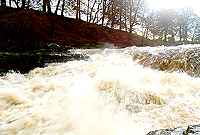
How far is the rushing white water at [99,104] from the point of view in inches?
332

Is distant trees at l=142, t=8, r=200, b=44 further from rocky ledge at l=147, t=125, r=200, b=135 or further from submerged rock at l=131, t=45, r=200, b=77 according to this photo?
rocky ledge at l=147, t=125, r=200, b=135

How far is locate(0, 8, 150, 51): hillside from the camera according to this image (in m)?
28.3

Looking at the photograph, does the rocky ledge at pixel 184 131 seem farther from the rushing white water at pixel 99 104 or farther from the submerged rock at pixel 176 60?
the submerged rock at pixel 176 60

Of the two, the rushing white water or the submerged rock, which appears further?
the submerged rock

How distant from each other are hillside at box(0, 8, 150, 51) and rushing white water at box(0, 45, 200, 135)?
12.8m

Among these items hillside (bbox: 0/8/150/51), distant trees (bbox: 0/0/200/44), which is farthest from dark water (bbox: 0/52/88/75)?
distant trees (bbox: 0/0/200/44)

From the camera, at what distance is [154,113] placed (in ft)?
29.6

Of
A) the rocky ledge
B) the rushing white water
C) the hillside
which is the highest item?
the hillside

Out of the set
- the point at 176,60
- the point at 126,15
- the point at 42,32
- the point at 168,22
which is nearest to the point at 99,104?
the point at 176,60

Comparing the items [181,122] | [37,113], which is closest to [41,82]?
[37,113]

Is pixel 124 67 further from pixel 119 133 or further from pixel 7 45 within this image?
pixel 7 45

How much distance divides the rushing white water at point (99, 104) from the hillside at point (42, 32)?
42.1ft

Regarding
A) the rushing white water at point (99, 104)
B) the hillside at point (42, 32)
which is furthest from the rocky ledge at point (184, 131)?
the hillside at point (42, 32)

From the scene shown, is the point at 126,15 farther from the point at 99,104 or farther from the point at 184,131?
the point at 184,131
